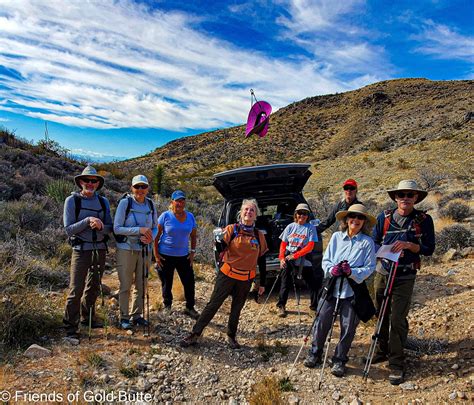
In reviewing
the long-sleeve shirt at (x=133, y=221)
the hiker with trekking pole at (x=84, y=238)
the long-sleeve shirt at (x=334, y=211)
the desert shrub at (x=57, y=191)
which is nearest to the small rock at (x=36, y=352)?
the hiker with trekking pole at (x=84, y=238)

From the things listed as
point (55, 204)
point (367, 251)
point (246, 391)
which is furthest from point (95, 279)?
point (55, 204)

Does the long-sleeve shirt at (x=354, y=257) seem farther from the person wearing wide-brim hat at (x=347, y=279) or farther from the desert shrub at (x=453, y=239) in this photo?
the desert shrub at (x=453, y=239)

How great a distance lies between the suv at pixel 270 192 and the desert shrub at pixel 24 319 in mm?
2967

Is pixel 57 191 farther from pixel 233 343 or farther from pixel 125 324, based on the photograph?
pixel 233 343

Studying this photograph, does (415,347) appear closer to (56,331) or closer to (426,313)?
(426,313)

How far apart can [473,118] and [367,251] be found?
34.0m

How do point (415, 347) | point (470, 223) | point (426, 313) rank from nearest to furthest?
point (415, 347) → point (426, 313) → point (470, 223)

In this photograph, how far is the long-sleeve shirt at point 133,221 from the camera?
4543 millimetres

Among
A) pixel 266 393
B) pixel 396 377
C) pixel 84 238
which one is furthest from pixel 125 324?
pixel 396 377

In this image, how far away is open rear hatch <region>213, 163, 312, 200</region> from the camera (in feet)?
19.7

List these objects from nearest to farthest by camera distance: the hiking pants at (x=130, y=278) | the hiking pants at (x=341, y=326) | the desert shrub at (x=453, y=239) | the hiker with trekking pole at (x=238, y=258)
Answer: the hiking pants at (x=341, y=326) → the hiker with trekking pole at (x=238, y=258) → the hiking pants at (x=130, y=278) → the desert shrub at (x=453, y=239)

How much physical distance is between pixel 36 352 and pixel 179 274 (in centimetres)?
205

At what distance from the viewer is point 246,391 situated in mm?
3711

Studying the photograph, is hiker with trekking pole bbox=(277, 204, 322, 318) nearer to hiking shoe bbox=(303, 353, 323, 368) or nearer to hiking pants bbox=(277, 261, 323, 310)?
hiking pants bbox=(277, 261, 323, 310)
